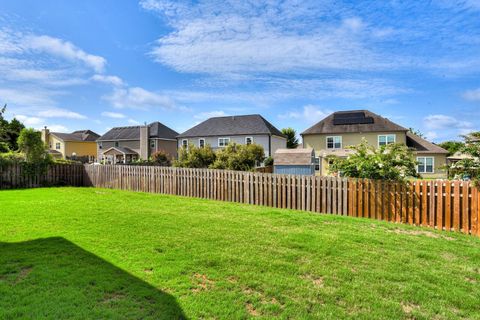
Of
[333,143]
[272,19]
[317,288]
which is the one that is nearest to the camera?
[317,288]

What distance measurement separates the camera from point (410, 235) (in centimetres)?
670

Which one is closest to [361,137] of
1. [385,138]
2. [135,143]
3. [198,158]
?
[385,138]

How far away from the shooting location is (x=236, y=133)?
37.4 metres

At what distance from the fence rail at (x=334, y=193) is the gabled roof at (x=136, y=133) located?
107 ft

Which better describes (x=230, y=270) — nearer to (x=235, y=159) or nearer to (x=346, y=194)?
(x=346, y=194)

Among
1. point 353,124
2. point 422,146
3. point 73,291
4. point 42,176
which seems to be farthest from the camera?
point 353,124

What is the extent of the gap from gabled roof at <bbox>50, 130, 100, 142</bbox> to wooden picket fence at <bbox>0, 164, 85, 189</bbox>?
42.0 m

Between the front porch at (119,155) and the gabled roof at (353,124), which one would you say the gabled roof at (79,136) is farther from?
the gabled roof at (353,124)

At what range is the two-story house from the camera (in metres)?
45.8

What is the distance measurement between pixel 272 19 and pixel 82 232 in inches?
454

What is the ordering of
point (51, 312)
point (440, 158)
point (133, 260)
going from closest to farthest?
point (51, 312) → point (133, 260) → point (440, 158)

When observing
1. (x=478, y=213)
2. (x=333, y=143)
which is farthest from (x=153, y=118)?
(x=478, y=213)

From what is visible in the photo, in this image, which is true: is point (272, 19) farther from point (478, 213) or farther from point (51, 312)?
point (51, 312)

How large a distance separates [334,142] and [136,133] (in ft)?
114
